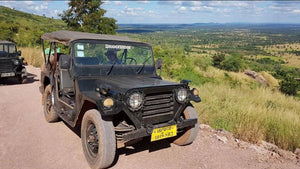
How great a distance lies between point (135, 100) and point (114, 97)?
0.31 metres

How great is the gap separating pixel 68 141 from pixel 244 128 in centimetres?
374

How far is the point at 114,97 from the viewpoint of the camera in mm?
3773

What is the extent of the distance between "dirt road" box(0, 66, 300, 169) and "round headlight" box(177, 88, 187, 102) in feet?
3.47

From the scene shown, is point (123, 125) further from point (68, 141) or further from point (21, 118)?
point (21, 118)

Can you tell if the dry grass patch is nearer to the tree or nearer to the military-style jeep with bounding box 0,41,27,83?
the military-style jeep with bounding box 0,41,27,83

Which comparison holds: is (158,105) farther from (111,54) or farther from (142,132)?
(111,54)

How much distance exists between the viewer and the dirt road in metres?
4.21

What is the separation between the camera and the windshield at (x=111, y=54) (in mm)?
4746

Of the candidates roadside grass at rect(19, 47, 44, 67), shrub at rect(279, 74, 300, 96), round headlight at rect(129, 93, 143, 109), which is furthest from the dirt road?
shrub at rect(279, 74, 300, 96)

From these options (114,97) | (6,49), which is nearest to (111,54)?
(114,97)

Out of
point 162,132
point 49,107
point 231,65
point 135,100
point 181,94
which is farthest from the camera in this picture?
point 231,65

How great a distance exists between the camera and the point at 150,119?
3984 millimetres

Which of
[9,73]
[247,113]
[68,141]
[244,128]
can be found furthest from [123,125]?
[9,73]

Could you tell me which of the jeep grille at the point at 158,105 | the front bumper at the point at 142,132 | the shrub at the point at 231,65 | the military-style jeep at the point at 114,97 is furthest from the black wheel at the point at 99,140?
the shrub at the point at 231,65
